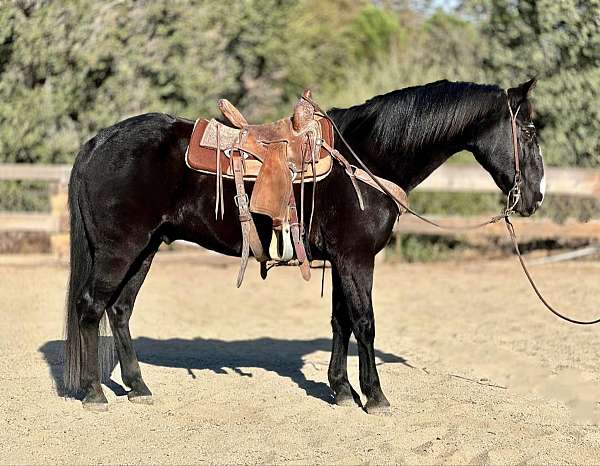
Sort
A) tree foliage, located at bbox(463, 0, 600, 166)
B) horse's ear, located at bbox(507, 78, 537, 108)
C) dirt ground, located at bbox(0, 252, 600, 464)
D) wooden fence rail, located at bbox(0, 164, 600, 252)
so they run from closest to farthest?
1. dirt ground, located at bbox(0, 252, 600, 464)
2. horse's ear, located at bbox(507, 78, 537, 108)
3. wooden fence rail, located at bbox(0, 164, 600, 252)
4. tree foliage, located at bbox(463, 0, 600, 166)

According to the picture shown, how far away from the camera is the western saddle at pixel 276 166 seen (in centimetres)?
503

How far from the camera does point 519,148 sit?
16.5 feet

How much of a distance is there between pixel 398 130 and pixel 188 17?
30.3 ft

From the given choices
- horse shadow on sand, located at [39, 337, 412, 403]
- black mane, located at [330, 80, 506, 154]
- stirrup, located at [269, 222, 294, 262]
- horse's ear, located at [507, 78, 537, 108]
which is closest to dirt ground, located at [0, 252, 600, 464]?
horse shadow on sand, located at [39, 337, 412, 403]

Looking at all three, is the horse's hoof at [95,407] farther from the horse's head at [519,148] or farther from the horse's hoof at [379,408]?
the horse's head at [519,148]

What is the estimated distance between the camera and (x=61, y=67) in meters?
12.1

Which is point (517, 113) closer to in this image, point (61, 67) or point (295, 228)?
point (295, 228)

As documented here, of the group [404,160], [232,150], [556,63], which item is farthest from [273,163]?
[556,63]

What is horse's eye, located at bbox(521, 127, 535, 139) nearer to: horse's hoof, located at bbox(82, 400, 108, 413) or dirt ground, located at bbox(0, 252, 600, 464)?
dirt ground, located at bbox(0, 252, 600, 464)

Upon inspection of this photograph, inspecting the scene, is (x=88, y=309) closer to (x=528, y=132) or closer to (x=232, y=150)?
(x=232, y=150)

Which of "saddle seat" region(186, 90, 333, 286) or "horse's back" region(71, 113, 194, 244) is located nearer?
"saddle seat" region(186, 90, 333, 286)

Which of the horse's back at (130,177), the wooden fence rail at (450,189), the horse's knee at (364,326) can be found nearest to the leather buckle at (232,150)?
the horse's back at (130,177)

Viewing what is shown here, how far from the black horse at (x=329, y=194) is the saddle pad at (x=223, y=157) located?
80 millimetres

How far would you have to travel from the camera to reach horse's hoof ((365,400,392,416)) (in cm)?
508
